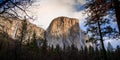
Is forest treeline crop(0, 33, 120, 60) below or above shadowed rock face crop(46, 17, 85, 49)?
below

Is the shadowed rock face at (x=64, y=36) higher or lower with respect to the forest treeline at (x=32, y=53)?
higher

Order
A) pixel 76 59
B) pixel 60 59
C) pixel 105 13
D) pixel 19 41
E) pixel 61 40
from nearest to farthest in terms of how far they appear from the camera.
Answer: pixel 105 13 → pixel 19 41 → pixel 60 59 → pixel 76 59 → pixel 61 40

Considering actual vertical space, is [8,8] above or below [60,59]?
above

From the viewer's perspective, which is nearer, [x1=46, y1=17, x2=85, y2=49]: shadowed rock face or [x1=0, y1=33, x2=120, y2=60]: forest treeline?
[x1=0, y1=33, x2=120, y2=60]: forest treeline

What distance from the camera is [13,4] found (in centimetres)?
677

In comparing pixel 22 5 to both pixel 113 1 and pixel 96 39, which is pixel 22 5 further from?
pixel 96 39

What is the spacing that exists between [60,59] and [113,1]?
49.4 meters

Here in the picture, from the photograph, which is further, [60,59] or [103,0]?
[60,59]

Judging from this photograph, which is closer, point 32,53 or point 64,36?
point 32,53

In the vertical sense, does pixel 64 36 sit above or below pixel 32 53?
above

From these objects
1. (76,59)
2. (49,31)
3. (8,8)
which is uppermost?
(49,31)

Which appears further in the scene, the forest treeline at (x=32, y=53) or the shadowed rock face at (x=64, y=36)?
the shadowed rock face at (x=64, y=36)

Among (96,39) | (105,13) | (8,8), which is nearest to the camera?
(8,8)

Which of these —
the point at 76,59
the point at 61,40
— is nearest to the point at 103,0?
the point at 76,59
